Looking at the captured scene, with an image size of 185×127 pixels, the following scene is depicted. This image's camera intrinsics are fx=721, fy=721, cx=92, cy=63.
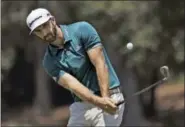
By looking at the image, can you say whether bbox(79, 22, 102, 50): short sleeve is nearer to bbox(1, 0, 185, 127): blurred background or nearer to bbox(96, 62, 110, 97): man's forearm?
bbox(96, 62, 110, 97): man's forearm

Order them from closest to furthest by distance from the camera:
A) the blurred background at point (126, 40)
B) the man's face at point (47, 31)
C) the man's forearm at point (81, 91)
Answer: the man's face at point (47, 31) → the man's forearm at point (81, 91) → the blurred background at point (126, 40)

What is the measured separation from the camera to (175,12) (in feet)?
39.6

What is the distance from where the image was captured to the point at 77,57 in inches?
201

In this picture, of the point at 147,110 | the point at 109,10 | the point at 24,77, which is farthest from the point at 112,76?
the point at 24,77

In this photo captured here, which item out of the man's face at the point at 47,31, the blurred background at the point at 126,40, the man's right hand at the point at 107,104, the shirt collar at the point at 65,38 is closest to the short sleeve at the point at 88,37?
the shirt collar at the point at 65,38

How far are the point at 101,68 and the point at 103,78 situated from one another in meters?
0.07

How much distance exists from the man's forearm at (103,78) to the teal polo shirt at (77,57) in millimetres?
157

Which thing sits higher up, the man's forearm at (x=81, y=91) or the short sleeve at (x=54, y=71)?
the short sleeve at (x=54, y=71)

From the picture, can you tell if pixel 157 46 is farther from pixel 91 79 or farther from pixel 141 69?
pixel 91 79

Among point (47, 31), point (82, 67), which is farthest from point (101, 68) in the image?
point (47, 31)

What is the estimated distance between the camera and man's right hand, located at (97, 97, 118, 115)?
4.96 m

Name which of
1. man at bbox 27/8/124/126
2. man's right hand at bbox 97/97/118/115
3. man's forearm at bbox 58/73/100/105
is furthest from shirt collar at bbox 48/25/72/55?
man's right hand at bbox 97/97/118/115

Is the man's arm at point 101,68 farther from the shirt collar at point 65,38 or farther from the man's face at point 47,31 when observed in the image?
the man's face at point 47,31

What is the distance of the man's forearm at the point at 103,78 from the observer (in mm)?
4996
